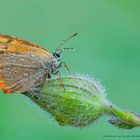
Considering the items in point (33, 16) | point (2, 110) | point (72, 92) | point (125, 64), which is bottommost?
point (72, 92)

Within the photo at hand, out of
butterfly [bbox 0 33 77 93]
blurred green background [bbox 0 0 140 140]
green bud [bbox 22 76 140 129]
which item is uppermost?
blurred green background [bbox 0 0 140 140]

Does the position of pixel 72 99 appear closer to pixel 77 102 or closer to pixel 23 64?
pixel 77 102

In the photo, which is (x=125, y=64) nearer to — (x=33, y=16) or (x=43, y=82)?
(x=33, y=16)

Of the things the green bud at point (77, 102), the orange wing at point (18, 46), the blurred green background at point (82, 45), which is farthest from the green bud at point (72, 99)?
the blurred green background at point (82, 45)

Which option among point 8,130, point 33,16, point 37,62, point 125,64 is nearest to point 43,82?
point 37,62

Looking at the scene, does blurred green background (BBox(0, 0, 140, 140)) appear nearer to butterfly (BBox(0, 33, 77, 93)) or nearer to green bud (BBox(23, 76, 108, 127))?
green bud (BBox(23, 76, 108, 127))

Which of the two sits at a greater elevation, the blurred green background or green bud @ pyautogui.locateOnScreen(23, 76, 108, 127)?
the blurred green background

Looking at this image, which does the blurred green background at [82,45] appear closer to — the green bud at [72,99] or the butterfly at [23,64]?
the green bud at [72,99]

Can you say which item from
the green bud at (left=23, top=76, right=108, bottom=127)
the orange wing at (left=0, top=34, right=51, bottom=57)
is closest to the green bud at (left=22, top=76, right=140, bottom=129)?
the green bud at (left=23, top=76, right=108, bottom=127)

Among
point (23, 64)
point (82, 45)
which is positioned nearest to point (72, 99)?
point (23, 64)
